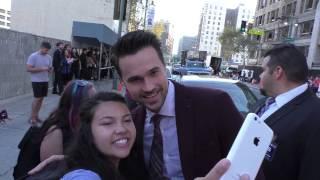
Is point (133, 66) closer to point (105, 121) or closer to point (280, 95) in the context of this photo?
point (105, 121)

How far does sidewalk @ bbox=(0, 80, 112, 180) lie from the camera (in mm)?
6694

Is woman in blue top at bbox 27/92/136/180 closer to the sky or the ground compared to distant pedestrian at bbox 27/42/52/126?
closer to the sky

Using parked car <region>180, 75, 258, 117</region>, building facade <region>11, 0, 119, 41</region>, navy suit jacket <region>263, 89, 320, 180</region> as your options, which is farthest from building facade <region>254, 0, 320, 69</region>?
navy suit jacket <region>263, 89, 320, 180</region>

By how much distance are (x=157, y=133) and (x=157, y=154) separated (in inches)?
4.2

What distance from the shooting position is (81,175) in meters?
1.80

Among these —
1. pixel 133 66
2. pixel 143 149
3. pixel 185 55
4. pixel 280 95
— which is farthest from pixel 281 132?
pixel 185 55

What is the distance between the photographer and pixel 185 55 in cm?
6656

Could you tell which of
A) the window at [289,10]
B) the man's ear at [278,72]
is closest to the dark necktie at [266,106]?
the man's ear at [278,72]

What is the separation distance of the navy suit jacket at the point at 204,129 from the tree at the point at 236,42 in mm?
82146

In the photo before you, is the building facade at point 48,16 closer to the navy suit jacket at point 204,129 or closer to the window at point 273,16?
the navy suit jacket at point 204,129

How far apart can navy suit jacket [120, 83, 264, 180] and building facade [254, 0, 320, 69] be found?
48202 millimetres

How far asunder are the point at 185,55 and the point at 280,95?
209ft

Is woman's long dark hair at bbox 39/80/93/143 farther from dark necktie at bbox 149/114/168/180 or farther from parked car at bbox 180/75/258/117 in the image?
parked car at bbox 180/75/258/117

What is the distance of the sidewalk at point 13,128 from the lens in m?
6.69
